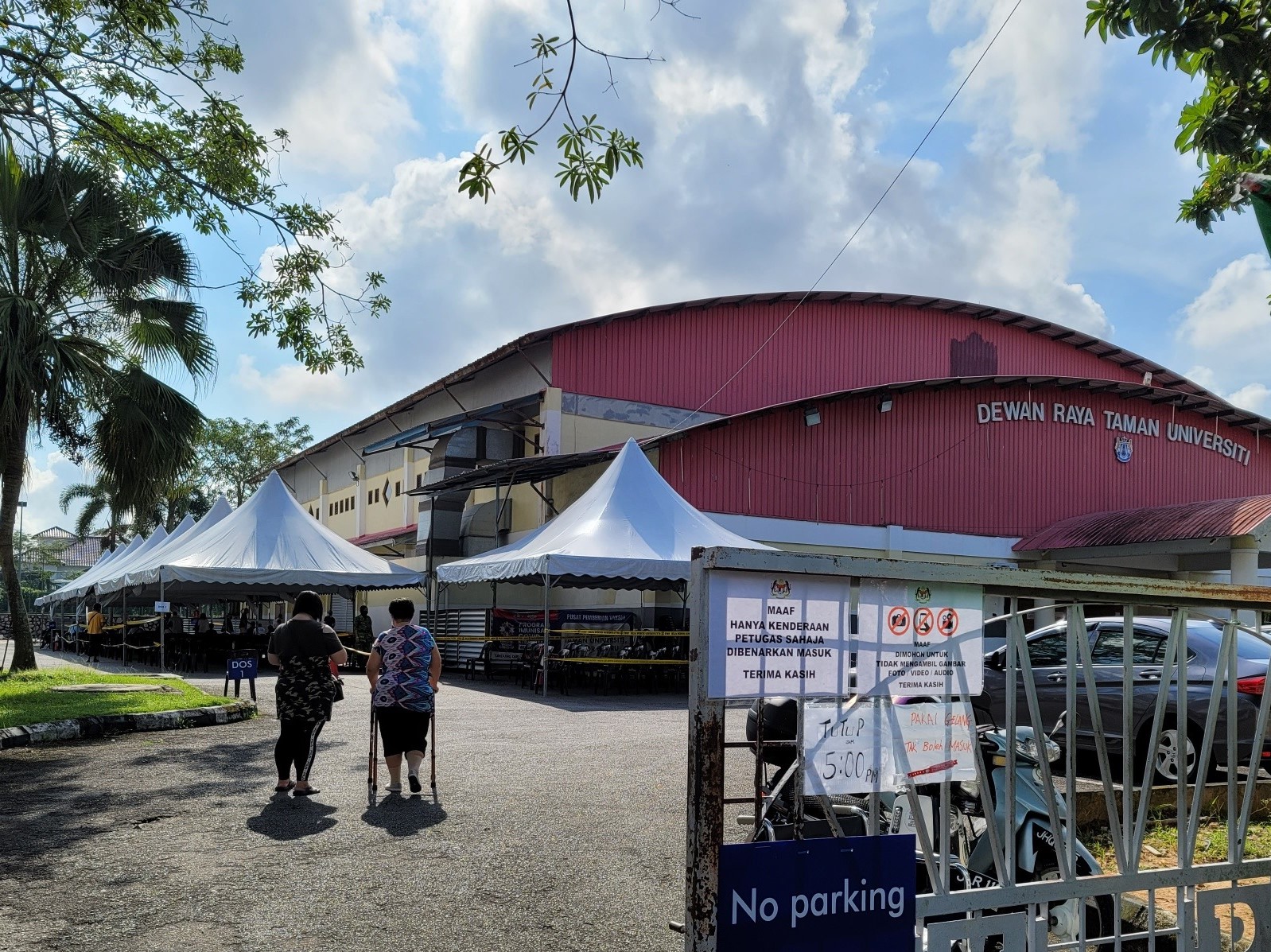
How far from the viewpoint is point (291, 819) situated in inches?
308

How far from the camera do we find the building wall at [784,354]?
29125 millimetres

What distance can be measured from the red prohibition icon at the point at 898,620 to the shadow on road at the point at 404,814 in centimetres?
476

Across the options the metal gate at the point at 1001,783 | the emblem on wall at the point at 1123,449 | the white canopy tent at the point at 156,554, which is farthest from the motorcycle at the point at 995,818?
the emblem on wall at the point at 1123,449

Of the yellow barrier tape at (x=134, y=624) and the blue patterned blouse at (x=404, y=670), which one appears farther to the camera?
the yellow barrier tape at (x=134, y=624)

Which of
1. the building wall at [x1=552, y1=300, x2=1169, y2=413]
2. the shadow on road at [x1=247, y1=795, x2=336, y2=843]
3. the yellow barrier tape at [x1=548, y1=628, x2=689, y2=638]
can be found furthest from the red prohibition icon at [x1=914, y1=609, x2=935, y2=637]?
the building wall at [x1=552, y1=300, x2=1169, y2=413]

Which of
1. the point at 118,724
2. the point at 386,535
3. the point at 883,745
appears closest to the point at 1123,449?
the point at 386,535

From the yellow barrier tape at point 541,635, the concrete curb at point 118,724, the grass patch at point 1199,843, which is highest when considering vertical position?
the yellow barrier tape at point 541,635

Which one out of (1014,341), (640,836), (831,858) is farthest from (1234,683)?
(1014,341)

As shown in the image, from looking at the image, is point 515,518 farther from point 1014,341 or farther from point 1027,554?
point 1014,341

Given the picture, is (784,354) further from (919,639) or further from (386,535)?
(919,639)

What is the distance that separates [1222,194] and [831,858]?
716 cm

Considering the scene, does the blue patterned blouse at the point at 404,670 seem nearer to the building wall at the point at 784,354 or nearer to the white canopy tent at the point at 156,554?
the white canopy tent at the point at 156,554

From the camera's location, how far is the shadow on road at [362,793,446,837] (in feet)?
24.7

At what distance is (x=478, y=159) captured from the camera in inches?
287
